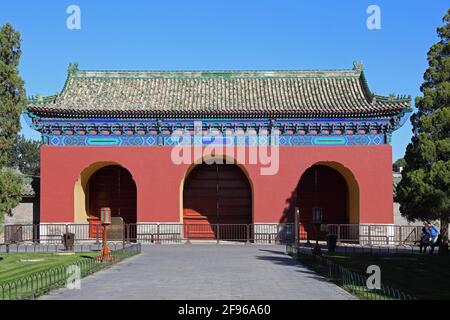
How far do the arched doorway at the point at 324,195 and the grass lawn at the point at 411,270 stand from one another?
8119mm

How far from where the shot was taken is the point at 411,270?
56.1ft

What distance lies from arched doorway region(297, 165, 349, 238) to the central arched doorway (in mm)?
2676

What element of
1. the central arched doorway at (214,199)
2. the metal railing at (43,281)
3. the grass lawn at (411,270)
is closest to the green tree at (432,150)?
the grass lawn at (411,270)

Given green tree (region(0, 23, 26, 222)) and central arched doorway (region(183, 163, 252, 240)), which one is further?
central arched doorway (region(183, 163, 252, 240))

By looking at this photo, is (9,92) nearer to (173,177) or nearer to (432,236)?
(173,177)

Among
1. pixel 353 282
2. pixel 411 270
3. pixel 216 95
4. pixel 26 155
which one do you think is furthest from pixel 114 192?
pixel 26 155

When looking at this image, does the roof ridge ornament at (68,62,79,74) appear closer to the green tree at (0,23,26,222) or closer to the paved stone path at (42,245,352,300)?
the green tree at (0,23,26,222)

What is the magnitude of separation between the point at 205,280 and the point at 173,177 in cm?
1414

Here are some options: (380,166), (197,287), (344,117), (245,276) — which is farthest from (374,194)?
(197,287)

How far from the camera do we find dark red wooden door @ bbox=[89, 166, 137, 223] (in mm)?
30047

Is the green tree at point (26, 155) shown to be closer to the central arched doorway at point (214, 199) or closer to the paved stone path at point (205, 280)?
the central arched doorway at point (214, 199)

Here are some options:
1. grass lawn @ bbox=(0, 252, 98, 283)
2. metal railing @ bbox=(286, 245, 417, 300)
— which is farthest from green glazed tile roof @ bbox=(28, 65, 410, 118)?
metal railing @ bbox=(286, 245, 417, 300)

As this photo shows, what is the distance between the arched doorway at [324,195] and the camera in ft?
98.2

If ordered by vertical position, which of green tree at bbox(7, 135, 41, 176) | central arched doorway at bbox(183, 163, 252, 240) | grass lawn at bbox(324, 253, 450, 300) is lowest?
grass lawn at bbox(324, 253, 450, 300)
